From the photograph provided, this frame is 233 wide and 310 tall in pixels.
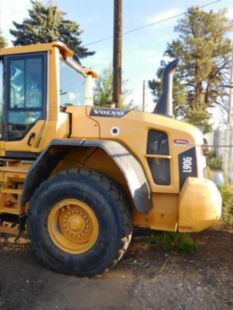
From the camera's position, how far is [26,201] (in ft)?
14.7

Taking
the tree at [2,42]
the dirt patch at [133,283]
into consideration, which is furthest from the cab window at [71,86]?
the tree at [2,42]

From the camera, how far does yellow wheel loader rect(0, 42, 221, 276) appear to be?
3.98m

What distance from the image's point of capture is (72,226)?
418cm

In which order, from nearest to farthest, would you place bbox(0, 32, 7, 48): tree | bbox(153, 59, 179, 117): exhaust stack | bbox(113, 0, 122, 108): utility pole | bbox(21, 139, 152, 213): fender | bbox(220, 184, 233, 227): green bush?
bbox(21, 139, 152, 213): fender
bbox(153, 59, 179, 117): exhaust stack
bbox(220, 184, 233, 227): green bush
bbox(113, 0, 122, 108): utility pole
bbox(0, 32, 7, 48): tree

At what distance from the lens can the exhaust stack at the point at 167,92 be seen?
186 inches

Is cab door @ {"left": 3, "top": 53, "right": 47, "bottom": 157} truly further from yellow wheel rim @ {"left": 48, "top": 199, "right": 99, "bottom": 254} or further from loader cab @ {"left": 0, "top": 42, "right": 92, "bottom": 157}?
yellow wheel rim @ {"left": 48, "top": 199, "right": 99, "bottom": 254}

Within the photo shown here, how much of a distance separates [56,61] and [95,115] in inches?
33.5

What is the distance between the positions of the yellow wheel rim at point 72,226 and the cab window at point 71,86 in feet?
4.75

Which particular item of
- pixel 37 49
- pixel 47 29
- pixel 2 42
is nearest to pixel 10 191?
pixel 37 49

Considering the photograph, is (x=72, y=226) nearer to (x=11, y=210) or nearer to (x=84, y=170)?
(x=84, y=170)

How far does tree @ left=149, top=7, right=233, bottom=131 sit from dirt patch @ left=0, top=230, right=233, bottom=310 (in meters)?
25.8

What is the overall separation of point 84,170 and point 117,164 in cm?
46

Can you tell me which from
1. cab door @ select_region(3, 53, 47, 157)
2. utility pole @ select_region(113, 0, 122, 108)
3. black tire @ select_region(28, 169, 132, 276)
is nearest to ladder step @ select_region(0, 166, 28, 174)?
cab door @ select_region(3, 53, 47, 157)

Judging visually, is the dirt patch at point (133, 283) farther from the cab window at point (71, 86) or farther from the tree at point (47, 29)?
the tree at point (47, 29)
